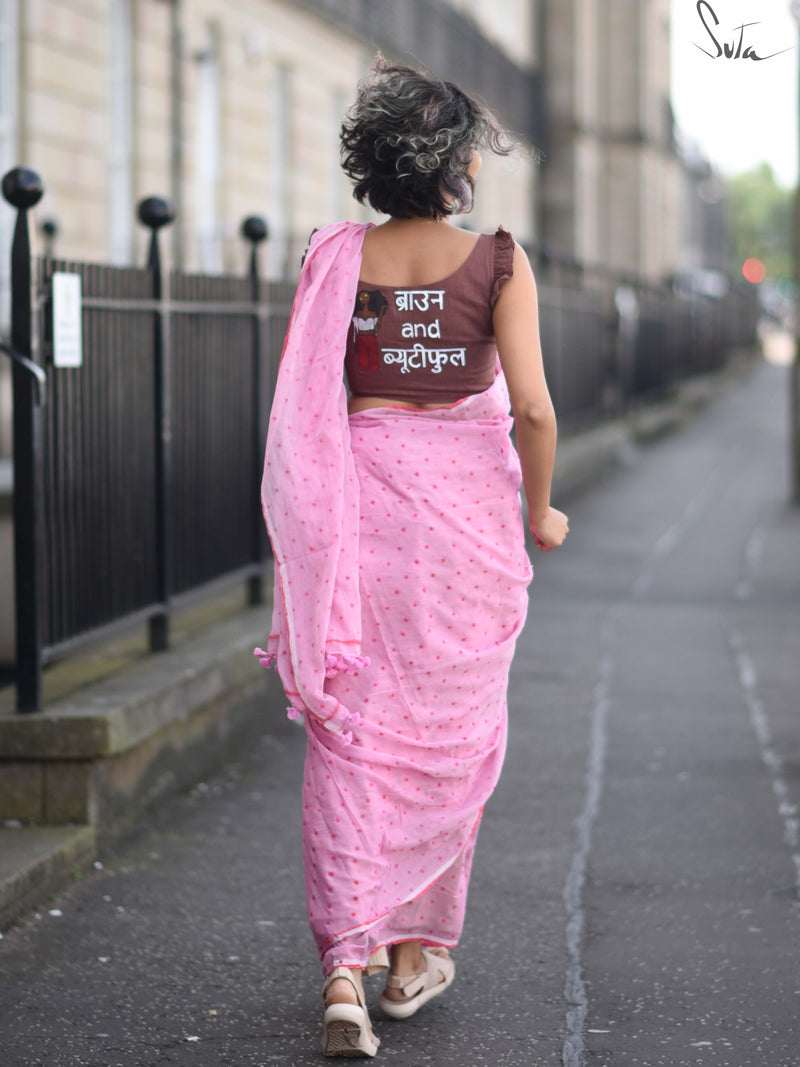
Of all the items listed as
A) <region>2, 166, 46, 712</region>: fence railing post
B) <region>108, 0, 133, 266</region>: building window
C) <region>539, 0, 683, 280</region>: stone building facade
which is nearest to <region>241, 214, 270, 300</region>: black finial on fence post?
<region>2, 166, 46, 712</region>: fence railing post

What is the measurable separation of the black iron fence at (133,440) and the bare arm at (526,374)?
1.81 metres

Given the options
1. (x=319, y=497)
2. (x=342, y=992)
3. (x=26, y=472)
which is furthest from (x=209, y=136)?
(x=342, y=992)

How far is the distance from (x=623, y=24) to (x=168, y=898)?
1828 inches

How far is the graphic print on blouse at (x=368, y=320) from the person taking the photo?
378cm

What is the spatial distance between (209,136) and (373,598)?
15.4 meters

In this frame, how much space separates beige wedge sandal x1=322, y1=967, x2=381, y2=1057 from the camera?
369 cm

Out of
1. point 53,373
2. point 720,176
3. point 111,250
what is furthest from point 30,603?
point 720,176

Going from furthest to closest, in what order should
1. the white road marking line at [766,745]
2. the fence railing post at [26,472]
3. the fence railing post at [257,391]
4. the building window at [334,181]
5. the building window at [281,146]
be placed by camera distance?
the building window at [334,181]
the building window at [281,146]
the fence railing post at [257,391]
the white road marking line at [766,745]
the fence railing post at [26,472]

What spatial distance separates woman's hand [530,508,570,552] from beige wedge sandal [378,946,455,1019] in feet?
3.13

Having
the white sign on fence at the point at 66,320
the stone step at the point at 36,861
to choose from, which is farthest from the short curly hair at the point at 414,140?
the stone step at the point at 36,861

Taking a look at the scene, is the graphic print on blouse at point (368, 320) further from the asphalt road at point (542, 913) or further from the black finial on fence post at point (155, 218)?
the black finial on fence post at point (155, 218)

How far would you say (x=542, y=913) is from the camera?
4770 millimetres

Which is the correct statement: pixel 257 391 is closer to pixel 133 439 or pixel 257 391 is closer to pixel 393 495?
pixel 133 439

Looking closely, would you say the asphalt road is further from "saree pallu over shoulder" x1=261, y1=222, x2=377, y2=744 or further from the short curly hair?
the short curly hair
